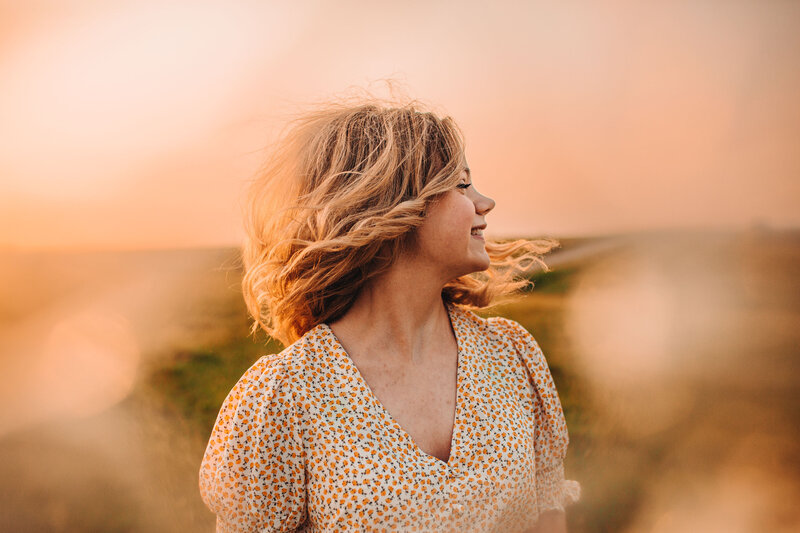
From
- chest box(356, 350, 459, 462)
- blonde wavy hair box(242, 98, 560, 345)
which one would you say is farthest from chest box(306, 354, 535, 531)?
blonde wavy hair box(242, 98, 560, 345)

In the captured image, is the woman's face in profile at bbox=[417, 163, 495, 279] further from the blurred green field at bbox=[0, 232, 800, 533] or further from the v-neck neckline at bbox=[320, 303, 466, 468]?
the blurred green field at bbox=[0, 232, 800, 533]

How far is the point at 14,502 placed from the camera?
6.24 feet

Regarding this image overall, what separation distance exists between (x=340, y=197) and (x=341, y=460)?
466 millimetres

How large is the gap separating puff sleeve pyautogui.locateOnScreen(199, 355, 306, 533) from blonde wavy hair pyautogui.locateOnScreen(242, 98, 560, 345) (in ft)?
0.69

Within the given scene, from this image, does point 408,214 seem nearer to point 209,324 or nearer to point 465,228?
point 465,228

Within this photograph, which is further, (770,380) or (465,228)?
(770,380)

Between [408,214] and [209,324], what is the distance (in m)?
1.25

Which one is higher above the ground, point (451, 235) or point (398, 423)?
point (451, 235)

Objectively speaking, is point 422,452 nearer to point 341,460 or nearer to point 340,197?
point 341,460

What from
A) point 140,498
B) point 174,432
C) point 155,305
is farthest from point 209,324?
point 140,498

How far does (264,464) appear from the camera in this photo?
39.8 inches

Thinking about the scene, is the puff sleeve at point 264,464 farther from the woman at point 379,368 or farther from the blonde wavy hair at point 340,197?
the blonde wavy hair at point 340,197

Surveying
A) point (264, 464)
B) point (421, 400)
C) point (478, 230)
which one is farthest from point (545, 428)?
point (264, 464)

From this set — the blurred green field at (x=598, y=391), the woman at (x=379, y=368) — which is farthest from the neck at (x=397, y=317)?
the blurred green field at (x=598, y=391)
